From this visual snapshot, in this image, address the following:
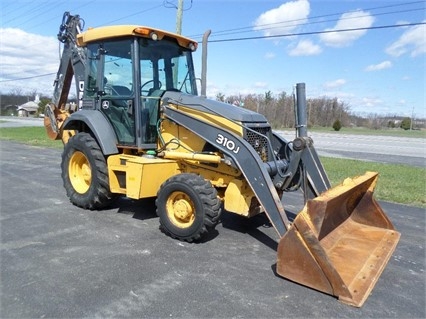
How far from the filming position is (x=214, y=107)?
527 centimetres

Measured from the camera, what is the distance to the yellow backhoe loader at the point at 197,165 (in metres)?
3.85

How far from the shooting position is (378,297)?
3629mm

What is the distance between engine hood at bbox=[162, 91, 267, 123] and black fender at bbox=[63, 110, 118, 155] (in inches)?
42.1

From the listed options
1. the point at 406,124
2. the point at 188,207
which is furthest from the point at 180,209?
the point at 406,124

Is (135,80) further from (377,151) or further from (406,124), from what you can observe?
(406,124)

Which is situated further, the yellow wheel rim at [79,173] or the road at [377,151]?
the road at [377,151]

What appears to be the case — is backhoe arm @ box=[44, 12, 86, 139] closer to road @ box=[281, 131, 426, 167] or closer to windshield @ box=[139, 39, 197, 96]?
windshield @ box=[139, 39, 197, 96]

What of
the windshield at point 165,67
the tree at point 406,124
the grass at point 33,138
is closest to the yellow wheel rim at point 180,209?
the windshield at point 165,67

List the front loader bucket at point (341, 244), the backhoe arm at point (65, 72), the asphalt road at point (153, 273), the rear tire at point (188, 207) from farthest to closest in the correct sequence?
the backhoe arm at point (65, 72) → the rear tire at point (188, 207) → the front loader bucket at point (341, 244) → the asphalt road at point (153, 273)

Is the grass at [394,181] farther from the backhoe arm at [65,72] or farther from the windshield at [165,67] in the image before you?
the backhoe arm at [65,72]

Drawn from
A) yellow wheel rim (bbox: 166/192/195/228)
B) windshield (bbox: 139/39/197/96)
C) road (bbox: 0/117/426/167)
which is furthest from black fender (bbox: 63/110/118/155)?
road (bbox: 0/117/426/167)

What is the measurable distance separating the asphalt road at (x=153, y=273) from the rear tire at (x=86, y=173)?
226 mm

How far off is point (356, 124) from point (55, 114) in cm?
6195

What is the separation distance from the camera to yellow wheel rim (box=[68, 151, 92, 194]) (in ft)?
21.2
